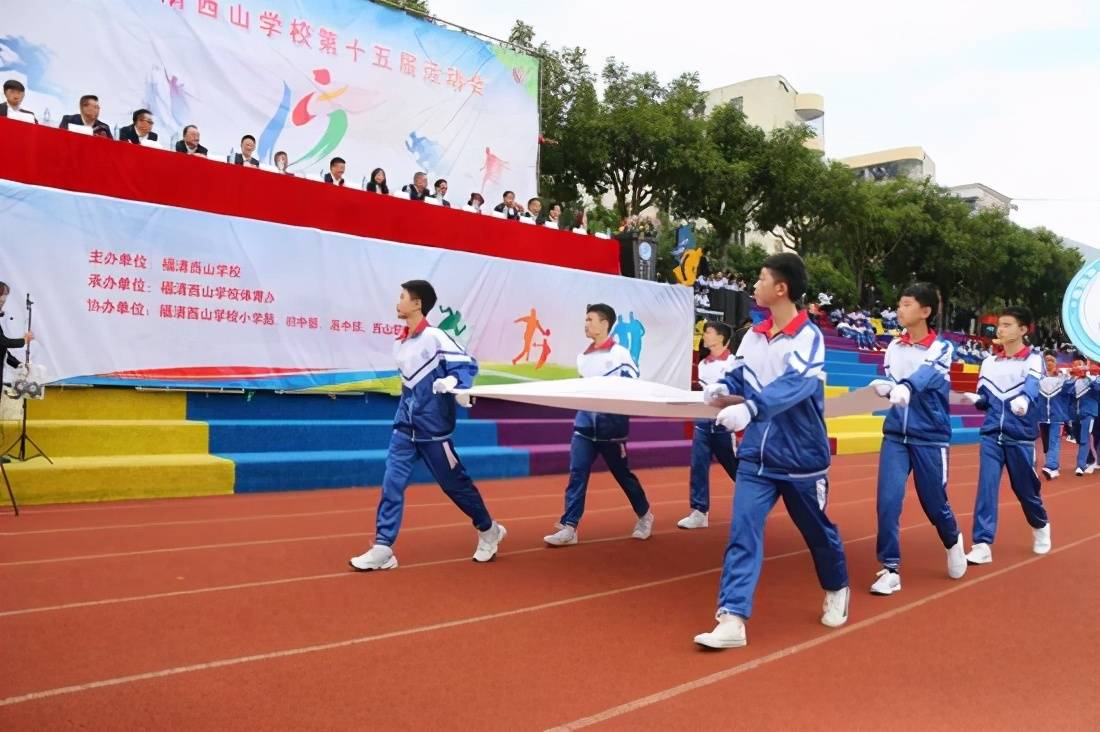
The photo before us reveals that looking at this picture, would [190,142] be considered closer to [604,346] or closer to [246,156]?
[246,156]

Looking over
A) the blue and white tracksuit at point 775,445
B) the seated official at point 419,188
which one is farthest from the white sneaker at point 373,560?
the seated official at point 419,188

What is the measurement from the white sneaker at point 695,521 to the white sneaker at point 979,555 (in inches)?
76.5

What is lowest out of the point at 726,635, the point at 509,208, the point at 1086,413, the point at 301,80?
the point at 726,635

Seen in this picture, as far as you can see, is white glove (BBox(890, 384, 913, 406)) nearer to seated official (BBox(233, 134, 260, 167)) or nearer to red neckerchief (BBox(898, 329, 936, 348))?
red neckerchief (BBox(898, 329, 936, 348))

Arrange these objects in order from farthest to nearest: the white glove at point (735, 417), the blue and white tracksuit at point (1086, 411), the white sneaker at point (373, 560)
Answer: the blue and white tracksuit at point (1086, 411)
the white sneaker at point (373, 560)
the white glove at point (735, 417)

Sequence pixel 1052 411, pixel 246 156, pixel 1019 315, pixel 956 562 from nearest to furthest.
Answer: pixel 956 562, pixel 1019 315, pixel 246 156, pixel 1052 411

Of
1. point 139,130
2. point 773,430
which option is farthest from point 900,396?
point 139,130

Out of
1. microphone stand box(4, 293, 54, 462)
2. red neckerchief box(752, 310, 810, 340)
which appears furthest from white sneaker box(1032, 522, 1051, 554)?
microphone stand box(4, 293, 54, 462)

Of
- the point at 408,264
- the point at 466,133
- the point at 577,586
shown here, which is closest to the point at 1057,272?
the point at 466,133

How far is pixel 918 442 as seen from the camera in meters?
4.97

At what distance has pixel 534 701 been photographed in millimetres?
3049

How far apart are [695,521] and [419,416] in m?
2.88

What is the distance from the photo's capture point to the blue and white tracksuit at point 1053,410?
370 inches

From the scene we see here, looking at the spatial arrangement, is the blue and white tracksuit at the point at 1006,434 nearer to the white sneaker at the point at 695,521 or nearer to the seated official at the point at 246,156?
the white sneaker at the point at 695,521
